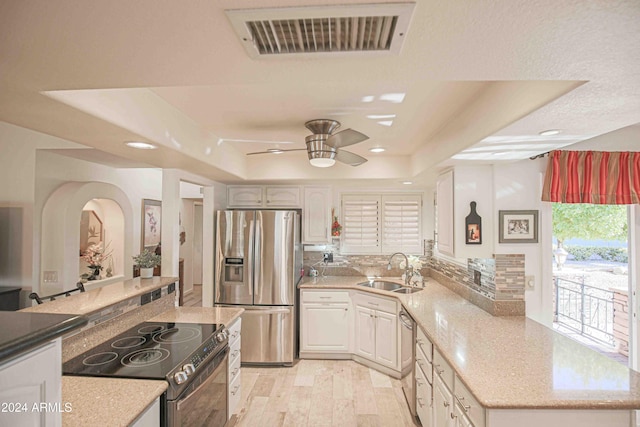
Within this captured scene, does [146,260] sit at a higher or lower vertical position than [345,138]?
lower

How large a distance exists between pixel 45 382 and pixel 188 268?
6872 mm

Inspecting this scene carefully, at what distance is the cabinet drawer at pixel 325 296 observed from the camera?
3.96 metres

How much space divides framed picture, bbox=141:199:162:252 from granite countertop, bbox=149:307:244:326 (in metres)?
1.99

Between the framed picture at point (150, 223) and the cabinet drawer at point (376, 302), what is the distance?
9.65 feet

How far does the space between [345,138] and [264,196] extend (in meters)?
2.30

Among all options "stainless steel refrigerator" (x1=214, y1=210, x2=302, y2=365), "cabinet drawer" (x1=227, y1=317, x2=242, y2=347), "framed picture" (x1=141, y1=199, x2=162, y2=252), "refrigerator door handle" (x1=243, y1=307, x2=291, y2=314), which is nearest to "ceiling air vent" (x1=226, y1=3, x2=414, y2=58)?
"cabinet drawer" (x1=227, y1=317, x2=242, y2=347)

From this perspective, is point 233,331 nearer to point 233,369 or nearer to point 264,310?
point 233,369

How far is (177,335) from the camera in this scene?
7.45 ft

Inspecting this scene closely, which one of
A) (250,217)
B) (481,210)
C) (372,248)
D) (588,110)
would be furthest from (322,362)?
(588,110)

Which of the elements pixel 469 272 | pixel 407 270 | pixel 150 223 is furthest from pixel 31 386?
pixel 150 223

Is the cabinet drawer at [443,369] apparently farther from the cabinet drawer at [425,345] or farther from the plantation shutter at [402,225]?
the plantation shutter at [402,225]

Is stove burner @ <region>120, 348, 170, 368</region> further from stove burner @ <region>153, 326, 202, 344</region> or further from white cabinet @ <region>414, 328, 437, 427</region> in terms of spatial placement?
white cabinet @ <region>414, 328, 437, 427</region>

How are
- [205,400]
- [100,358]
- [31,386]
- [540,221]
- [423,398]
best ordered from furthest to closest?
[540,221] → [423,398] → [205,400] → [100,358] → [31,386]

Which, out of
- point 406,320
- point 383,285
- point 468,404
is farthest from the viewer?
point 383,285
